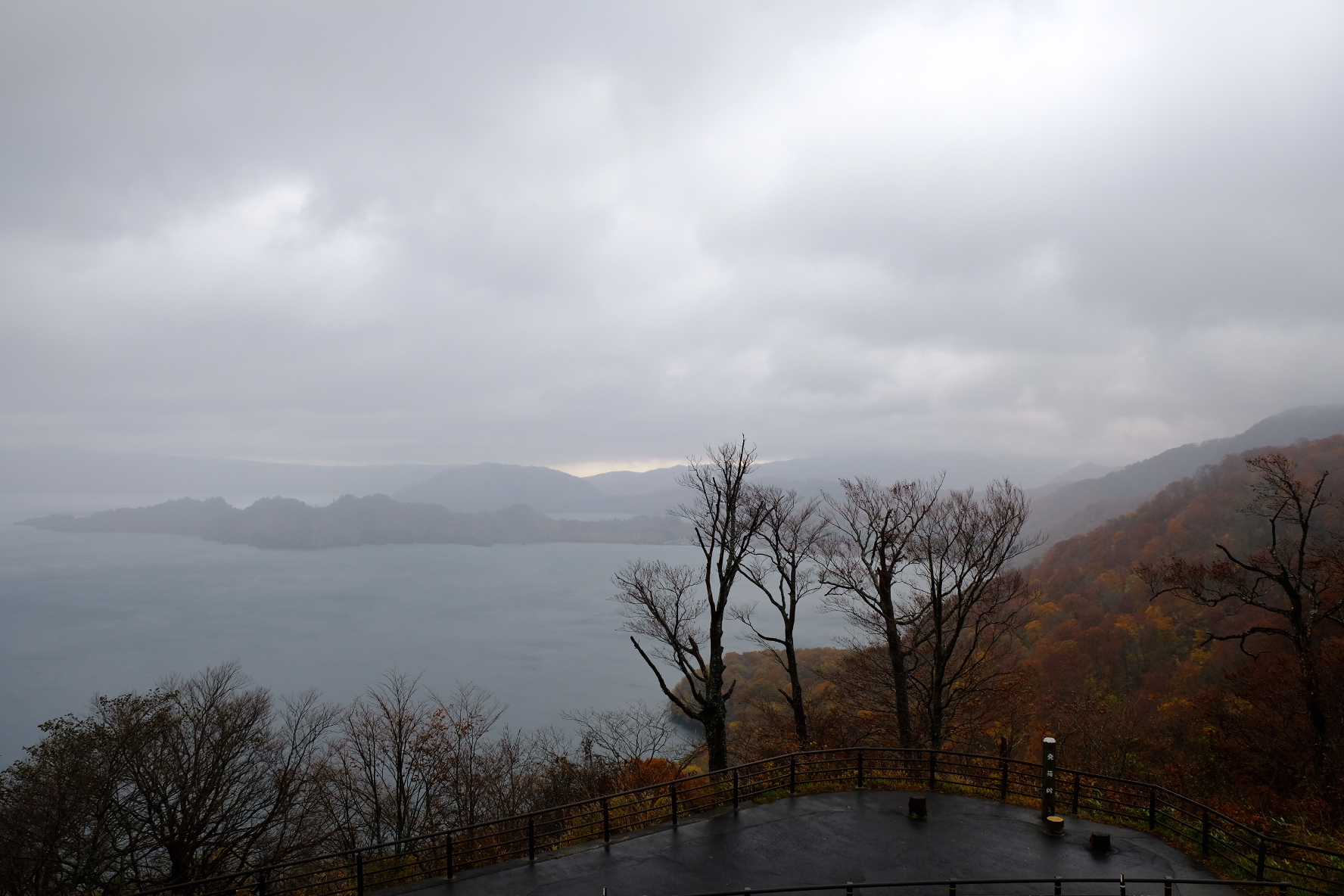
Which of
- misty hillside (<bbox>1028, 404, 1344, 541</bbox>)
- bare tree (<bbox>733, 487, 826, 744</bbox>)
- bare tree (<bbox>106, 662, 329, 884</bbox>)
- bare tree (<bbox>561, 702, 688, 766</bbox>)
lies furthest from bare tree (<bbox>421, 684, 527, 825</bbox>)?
misty hillside (<bbox>1028, 404, 1344, 541</bbox>)

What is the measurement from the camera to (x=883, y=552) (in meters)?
17.3

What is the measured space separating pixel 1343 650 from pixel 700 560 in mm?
148533

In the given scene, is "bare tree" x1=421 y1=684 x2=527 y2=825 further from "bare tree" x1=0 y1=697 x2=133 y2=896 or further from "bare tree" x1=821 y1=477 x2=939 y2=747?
"bare tree" x1=821 y1=477 x2=939 y2=747

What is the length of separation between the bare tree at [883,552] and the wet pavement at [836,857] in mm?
5992

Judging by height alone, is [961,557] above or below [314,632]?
above

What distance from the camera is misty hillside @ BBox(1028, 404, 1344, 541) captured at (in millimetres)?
125562

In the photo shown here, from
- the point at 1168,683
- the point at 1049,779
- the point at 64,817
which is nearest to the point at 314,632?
the point at 64,817

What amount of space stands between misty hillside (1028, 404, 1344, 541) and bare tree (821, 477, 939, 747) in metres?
113

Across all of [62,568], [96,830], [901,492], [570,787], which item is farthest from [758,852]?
[62,568]

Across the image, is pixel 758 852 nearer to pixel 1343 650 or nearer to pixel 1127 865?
pixel 1127 865

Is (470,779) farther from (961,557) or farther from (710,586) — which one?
(961,557)

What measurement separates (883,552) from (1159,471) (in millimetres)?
164019

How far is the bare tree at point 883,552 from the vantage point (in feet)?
56.4

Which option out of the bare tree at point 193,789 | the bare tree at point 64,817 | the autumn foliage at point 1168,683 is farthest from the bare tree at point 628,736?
the bare tree at point 64,817
